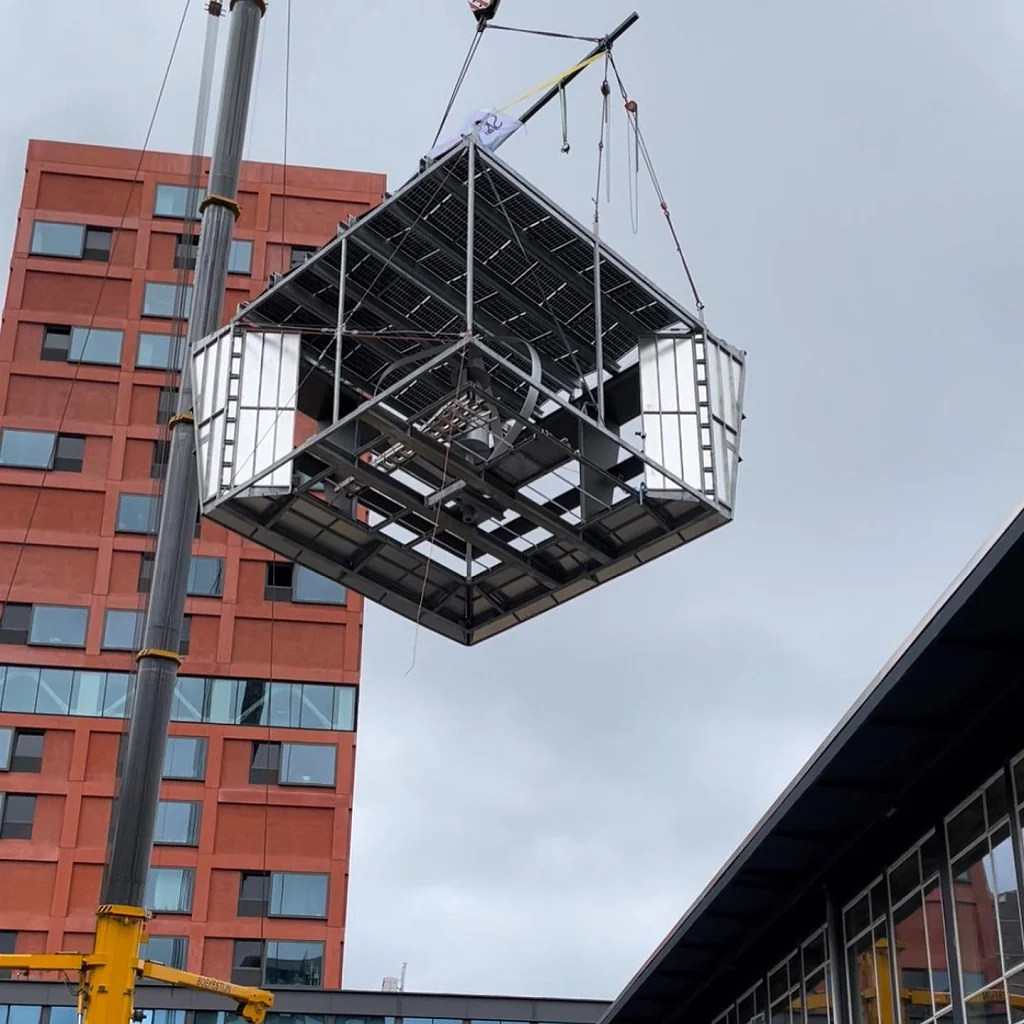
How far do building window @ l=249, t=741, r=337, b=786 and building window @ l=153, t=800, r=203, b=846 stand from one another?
257 cm

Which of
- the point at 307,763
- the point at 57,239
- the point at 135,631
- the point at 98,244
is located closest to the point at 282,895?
the point at 307,763

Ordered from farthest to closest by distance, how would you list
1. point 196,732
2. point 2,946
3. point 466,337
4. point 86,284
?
point 86,284 → point 196,732 → point 2,946 → point 466,337

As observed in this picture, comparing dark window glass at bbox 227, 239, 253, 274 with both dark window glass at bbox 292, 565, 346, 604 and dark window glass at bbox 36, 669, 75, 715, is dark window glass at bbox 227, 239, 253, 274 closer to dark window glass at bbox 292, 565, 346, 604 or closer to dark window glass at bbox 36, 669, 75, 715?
dark window glass at bbox 292, 565, 346, 604

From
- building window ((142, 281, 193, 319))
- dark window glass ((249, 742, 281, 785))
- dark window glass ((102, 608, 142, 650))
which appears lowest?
dark window glass ((249, 742, 281, 785))

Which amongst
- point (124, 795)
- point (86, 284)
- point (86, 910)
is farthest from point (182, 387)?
point (86, 284)

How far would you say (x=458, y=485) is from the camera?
2559cm

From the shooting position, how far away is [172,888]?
65812 mm

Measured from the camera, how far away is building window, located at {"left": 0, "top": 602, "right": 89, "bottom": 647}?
230 ft

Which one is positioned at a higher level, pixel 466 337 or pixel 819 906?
pixel 466 337

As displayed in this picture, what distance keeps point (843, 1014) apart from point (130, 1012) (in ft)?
40.9

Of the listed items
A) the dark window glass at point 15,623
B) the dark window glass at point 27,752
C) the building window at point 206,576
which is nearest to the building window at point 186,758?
the dark window glass at point 27,752

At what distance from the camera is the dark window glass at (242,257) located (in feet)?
257

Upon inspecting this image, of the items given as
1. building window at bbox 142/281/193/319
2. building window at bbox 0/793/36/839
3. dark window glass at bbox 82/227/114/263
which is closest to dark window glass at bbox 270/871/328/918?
building window at bbox 0/793/36/839

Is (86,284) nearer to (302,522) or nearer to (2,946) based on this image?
(2,946)
